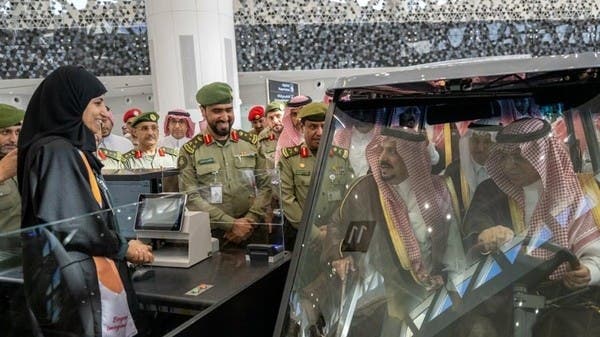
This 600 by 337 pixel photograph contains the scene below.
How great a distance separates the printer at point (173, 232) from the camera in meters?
2.03

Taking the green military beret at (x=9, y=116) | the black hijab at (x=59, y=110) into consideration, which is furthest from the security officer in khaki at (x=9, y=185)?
the black hijab at (x=59, y=110)

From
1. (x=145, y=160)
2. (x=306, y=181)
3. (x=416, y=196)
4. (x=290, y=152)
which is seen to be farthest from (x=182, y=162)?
(x=416, y=196)

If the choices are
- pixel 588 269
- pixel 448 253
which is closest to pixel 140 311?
pixel 448 253

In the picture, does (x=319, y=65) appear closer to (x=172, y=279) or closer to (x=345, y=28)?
(x=345, y=28)

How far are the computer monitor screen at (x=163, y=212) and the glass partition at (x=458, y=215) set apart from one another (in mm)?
880

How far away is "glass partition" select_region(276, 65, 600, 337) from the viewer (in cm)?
119

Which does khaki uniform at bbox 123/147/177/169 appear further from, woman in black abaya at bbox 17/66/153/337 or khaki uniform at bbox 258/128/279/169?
woman in black abaya at bbox 17/66/153/337

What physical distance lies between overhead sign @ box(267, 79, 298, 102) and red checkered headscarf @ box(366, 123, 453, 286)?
25.6 ft

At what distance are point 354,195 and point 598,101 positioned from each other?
2.27 ft

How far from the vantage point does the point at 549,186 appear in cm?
126

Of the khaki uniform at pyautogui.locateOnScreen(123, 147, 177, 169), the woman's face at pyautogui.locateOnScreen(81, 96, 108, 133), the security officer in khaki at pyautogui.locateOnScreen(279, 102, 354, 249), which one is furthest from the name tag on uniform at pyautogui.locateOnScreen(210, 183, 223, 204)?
the khaki uniform at pyautogui.locateOnScreen(123, 147, 177, 169)

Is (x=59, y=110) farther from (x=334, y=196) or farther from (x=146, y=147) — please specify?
(x=146, y=147)

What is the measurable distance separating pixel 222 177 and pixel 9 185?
1.28m

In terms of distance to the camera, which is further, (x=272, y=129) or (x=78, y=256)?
(x=272, y=129)
